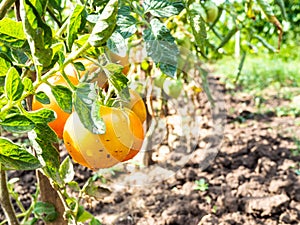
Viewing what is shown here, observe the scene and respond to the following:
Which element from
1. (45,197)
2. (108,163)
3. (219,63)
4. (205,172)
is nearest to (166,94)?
(205,172)

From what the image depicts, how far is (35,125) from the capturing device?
1.65 ft

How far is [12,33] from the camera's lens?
490 mm

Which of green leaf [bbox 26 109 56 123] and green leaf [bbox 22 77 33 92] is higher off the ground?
green leaf [bbox 22 77 33 92]

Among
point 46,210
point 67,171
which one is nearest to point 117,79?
point 67,171

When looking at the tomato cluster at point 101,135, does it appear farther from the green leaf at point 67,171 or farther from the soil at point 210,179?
the soil at point 210,179

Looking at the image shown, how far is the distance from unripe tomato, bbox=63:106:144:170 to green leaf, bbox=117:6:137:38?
11cm

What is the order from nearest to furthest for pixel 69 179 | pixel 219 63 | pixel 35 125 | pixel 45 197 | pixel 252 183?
Answer: pixel 35 125
pixel 69 179
pixel 45 197
pixel 252 183
pixel 219 63

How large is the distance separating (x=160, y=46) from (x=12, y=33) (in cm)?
16

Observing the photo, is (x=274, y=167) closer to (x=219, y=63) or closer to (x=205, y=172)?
(x=205, y=172)

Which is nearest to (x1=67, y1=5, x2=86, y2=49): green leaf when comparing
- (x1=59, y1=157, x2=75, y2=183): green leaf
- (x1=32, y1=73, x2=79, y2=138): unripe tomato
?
(x1=32, y1=73, x2=79, y2=138): unripe tomato

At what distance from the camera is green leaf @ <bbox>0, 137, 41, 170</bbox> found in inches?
19.5

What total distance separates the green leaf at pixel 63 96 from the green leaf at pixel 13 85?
0.14 ft

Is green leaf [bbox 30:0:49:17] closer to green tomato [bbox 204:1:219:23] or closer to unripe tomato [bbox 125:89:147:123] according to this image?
unripe tomato [bbox 125:89:147:123]

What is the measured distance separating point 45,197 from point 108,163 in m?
0.36
